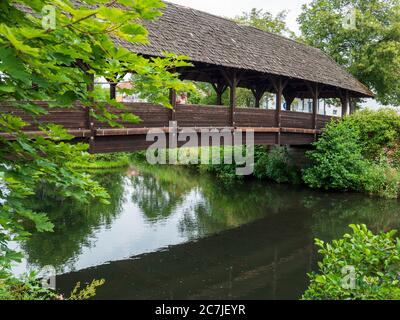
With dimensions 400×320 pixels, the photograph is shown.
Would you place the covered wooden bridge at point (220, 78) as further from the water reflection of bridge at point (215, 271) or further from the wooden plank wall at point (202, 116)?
→ the water reflection of bridge at point (215, 271)

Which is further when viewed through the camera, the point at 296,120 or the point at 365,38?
the point at 365,38

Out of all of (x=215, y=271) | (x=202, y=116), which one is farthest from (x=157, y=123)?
(x=215, y=271)

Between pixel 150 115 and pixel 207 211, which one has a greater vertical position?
pixel 150 115

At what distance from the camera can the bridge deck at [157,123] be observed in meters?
7.15

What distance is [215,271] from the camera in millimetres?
7625

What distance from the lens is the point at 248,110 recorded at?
11852mm

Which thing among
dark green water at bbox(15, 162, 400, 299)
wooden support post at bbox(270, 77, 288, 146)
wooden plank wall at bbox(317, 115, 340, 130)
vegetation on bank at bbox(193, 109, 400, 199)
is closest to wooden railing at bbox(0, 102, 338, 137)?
wooden support post at bbox(270, 77, 288, 146)

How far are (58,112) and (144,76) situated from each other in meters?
5.40

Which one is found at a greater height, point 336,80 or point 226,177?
point 336,80

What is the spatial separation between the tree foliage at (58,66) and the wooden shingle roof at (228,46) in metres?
5.54

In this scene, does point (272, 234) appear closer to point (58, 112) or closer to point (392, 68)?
point (58, 112)

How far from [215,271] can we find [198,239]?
2101mm

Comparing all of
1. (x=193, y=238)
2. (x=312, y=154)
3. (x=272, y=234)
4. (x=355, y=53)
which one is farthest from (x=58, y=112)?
(x=355, y=53)

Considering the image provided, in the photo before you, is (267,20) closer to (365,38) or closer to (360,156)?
(365,38)
